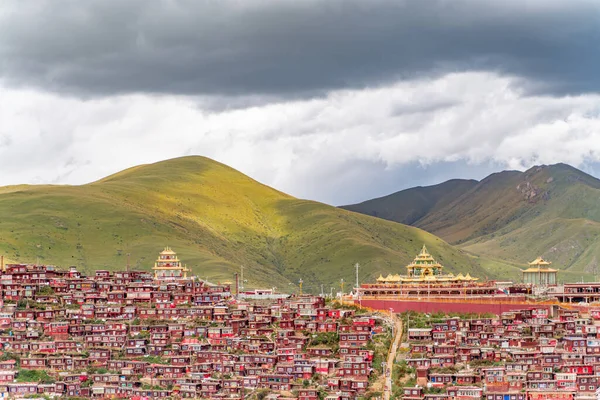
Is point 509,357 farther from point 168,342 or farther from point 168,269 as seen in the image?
point 168,269

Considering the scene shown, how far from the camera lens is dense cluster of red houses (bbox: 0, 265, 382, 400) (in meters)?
120

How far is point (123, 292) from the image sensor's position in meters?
148

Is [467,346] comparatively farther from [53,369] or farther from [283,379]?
[53,369]

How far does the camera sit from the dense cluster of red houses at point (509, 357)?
114m

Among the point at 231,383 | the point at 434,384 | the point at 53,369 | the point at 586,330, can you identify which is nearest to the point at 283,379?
the point at 231,383

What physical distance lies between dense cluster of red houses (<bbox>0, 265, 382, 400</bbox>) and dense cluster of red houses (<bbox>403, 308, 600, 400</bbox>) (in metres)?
6.15

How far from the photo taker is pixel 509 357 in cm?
12112

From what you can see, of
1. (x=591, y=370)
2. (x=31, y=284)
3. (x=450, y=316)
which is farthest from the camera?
(x=31, y=284)

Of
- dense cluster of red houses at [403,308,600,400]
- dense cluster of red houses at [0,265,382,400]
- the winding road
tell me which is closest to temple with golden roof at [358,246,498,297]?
dense cluster of red houses at [0,265,382,400]

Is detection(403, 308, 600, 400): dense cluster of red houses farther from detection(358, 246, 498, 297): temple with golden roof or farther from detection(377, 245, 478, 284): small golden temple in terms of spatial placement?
detection(377, 245, 478, 284): small golden temple

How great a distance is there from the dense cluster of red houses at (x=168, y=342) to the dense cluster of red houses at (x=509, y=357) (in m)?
6.15

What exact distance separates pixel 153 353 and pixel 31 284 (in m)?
24.0

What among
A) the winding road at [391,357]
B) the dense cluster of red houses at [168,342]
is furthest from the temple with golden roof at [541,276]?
the dense cluster of red houses at [168,342]

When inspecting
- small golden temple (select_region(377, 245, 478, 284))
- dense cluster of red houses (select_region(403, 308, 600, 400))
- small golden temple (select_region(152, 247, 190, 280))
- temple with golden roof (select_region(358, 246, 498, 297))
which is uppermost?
small golden temple (select_region(152, 247, 190, 280))
